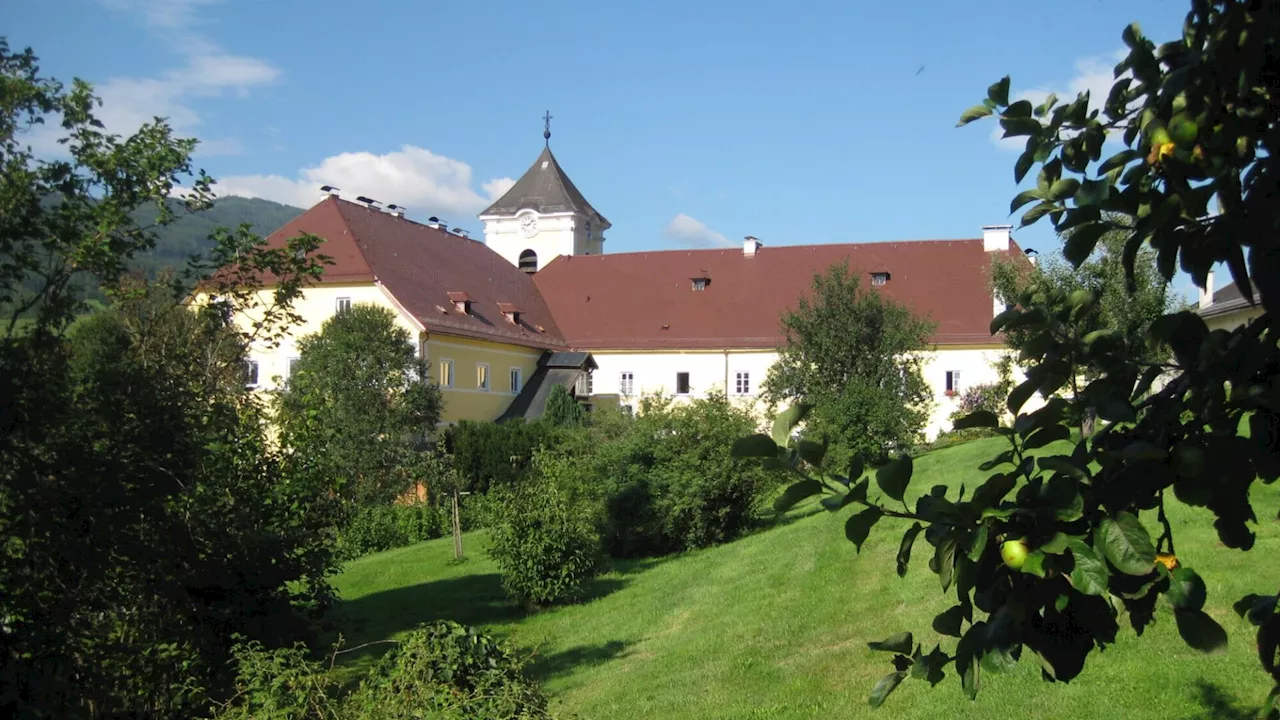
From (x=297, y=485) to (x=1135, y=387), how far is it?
8991 millimetres

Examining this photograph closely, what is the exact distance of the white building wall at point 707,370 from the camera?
43.2m

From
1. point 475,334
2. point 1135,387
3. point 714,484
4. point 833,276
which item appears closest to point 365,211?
point 475,334

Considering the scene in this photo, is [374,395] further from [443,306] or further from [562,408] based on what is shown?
[562,408]

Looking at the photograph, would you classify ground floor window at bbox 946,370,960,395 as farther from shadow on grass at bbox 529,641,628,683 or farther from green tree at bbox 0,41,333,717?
green tree at bbox 0,41,333,717

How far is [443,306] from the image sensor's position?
4072 cm

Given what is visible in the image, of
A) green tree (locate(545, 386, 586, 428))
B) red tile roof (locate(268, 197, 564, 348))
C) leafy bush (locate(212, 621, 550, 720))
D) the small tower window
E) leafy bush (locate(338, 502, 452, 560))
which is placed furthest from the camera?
the small tower window

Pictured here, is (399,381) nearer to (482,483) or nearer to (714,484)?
(482,483)

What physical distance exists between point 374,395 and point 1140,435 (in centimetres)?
3171

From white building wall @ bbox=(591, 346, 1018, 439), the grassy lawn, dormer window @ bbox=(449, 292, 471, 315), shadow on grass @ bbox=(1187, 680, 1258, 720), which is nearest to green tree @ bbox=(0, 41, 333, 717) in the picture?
the grassy lawn

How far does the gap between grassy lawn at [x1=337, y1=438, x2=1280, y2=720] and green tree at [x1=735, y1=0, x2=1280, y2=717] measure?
0.30 metres

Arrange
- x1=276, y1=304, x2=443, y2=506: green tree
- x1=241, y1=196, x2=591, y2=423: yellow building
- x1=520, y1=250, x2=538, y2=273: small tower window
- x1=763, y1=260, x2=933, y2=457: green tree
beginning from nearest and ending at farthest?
1. x1=276, y1=304, x2=443, y2=506: green tree
2. x1=763, y1=260, x2=933, y2=457: green tree
3. x1=241, y1=196, x2=591, y2=423: yellow building
4. x1=520, y1=250, x2=538, y2=273: small tower window

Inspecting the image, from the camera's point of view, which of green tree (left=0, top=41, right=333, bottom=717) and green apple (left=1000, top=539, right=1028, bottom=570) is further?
green tree (left=0, top=41, right=333, bottom=717)

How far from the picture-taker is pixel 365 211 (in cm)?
4309

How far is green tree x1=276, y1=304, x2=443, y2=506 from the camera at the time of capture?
29.8 m
